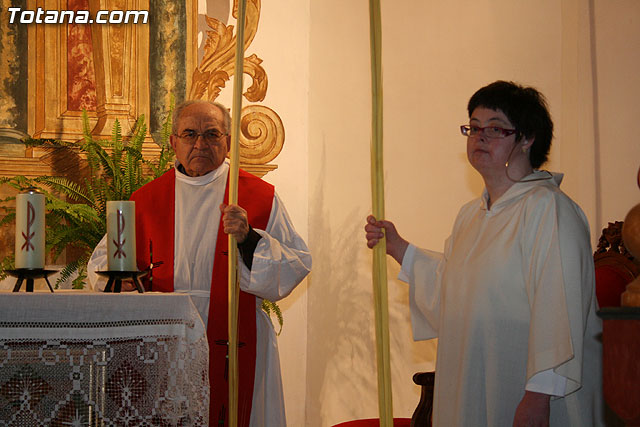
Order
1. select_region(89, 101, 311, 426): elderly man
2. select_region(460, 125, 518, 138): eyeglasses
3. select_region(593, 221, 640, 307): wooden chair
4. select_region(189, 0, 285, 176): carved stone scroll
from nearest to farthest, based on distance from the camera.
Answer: select_region(460, 125, 518, 138): eyeglasses → select_region(593, 221, 640, 307): wooden chair → select_region(89, 101, 311, 426): elderly man → select_region(189, 0, 285, 176): carved stone scroll

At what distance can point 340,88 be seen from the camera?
229 inches

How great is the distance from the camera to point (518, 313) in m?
2.66

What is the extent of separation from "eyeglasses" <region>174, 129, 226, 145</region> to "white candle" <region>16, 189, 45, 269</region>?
1310mm

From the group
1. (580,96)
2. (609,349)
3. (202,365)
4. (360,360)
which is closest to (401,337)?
(360,360)

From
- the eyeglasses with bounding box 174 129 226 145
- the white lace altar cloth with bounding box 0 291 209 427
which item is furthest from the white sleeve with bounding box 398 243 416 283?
the eyeglasses with bounding box 174 129 226 145

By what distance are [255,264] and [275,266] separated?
10cm

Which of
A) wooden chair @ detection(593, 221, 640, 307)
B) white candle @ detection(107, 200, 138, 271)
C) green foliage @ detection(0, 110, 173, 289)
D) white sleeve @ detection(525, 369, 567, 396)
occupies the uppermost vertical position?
green foliage @ detection(0, 110, 173, 289)

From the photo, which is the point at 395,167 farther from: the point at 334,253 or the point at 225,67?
the point at 225,67

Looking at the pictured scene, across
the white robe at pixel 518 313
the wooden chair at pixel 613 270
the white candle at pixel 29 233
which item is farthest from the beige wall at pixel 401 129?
the white candle at pixel 29 233

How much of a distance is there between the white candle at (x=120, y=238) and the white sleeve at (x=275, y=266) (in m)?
0.84

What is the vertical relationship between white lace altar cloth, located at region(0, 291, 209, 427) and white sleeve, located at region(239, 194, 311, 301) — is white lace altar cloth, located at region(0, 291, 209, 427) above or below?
below

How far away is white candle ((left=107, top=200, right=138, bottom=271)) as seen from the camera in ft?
9.04

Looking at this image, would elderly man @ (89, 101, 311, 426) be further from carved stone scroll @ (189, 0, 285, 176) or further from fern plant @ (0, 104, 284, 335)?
carved stone scroll @ (189, 0, 285, 176)

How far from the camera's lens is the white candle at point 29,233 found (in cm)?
266
